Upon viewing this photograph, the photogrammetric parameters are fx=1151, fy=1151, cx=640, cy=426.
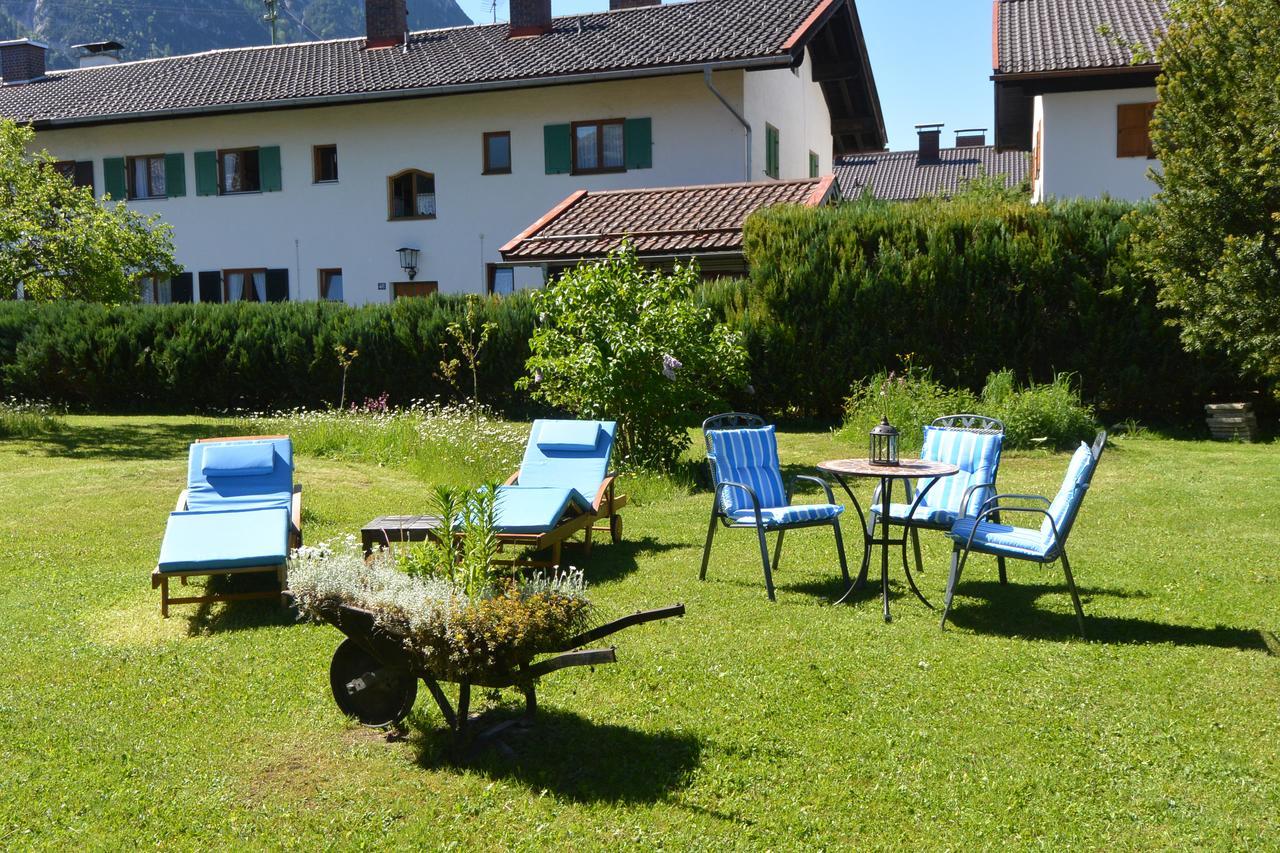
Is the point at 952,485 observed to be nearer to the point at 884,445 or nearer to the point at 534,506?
the point at 884,445

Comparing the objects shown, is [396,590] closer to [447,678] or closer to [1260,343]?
[447,678]

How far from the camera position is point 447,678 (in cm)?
452

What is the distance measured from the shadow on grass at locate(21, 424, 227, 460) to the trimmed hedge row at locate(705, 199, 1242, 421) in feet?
25.7

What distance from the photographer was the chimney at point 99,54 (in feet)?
114

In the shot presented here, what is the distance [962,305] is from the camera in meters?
15.6

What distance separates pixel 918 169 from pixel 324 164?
2873 centimetres

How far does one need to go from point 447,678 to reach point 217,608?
10.9ft

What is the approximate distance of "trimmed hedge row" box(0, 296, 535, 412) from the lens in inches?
732

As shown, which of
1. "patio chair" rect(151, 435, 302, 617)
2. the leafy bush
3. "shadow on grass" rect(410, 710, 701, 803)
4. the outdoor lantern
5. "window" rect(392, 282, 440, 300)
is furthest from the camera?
"window" rect(392, 282, 440, 300)

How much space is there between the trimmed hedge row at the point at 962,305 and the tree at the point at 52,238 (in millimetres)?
9153

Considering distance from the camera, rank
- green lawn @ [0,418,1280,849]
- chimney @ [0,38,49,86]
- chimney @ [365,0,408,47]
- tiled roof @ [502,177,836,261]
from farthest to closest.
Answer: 1. chimney @ [0,38,49,86]
2. chimney @ [365,0,408,47]
3. tiled roof @ [502,177,836,261]
4. green lawn @ [0,418,1280,849]

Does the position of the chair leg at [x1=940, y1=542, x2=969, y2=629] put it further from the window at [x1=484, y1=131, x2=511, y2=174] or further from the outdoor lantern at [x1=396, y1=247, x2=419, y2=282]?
the outdoor lantern at [x1=396, y1=247, x2=419, y2=282]

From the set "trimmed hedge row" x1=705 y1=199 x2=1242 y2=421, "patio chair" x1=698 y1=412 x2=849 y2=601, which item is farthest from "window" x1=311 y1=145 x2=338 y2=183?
"patio chair" x1=698 y1=412 x2=849 y2=601

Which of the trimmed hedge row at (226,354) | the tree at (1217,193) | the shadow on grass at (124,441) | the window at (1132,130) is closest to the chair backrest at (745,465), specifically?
the tree at (1217,193)
